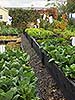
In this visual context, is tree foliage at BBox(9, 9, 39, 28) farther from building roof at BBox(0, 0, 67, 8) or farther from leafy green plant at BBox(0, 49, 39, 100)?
leafy green plant at BBox(0, 49, 39, 100)

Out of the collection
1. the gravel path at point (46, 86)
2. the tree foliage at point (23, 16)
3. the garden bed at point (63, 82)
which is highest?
the garden bed at point (63, 82)

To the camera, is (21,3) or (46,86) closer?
(46,86)

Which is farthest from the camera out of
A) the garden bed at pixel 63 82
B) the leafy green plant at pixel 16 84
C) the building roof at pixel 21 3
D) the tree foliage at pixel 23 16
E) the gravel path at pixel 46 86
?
→ the building roof at pixel 21 3

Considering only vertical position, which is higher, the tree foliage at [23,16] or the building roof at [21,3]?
the building roof at [21,3]

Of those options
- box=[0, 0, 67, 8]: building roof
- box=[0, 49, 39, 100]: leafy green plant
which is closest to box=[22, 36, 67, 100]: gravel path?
box=[0, 49, 39, 100]: leafy green plant

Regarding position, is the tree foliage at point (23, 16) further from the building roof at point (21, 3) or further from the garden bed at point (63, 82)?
the garden bed at point (63, 82)

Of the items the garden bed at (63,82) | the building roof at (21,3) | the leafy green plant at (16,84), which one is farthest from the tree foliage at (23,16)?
the leafy green plant at (16,84)

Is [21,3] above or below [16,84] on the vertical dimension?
below

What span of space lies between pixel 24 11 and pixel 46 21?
5443mm

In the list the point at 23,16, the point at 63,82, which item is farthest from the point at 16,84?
the point at 23,16

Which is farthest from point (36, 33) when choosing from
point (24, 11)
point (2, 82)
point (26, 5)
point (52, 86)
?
point (26, 5)

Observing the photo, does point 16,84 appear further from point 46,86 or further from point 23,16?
point 23,16

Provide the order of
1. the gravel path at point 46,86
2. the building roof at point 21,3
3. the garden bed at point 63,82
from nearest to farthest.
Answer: the garden bed at point 63,82, the gravel path at point 46,86, the building roof at point 21,3

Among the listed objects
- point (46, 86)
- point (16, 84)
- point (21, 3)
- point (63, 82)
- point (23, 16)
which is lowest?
point (23, 16)
